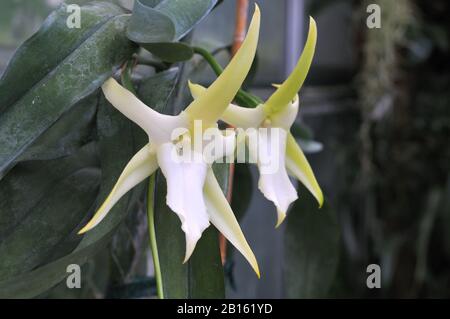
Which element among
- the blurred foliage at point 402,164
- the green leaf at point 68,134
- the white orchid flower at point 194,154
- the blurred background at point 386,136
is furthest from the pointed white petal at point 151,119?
the blurred foliage at point 402,164

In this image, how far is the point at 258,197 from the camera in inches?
45.8

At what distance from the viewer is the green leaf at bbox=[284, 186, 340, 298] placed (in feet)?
2.04

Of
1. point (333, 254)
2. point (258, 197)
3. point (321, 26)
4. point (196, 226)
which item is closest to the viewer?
point (196, 226)

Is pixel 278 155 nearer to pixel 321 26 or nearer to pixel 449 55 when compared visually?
pixel 321 26

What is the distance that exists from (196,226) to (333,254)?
347 millimetres

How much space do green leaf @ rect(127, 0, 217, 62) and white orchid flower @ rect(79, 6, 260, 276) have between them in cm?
5

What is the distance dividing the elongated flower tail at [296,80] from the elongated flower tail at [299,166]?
0.03m

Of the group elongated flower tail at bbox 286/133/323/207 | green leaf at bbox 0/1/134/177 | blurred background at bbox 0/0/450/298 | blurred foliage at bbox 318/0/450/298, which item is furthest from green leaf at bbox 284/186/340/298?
blurred foliage at bbox 318/0/450/298

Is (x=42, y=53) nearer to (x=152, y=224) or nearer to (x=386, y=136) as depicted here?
(x=152, y=224)

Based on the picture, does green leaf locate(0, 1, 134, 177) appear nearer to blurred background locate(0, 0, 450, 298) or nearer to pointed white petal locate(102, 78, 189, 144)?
pointed white petal locate(102, 78, 189, 144)

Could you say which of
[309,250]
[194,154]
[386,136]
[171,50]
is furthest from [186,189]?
[386,136]

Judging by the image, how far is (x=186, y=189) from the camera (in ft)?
1.10

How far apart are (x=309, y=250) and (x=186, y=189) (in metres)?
0.34
